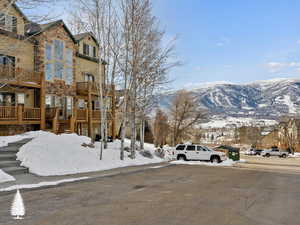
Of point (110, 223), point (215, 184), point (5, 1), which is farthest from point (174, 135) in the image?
point (110, 223)

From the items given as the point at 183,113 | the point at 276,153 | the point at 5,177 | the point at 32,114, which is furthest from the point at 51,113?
the point at 276,153

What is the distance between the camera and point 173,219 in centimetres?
673

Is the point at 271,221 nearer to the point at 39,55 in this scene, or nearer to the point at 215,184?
the point at 215,184

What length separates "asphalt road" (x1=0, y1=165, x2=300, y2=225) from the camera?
21.9ft

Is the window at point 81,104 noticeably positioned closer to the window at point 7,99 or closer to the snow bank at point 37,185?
the window at point 7,99

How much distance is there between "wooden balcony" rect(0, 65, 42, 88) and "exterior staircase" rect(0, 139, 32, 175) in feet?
17.5

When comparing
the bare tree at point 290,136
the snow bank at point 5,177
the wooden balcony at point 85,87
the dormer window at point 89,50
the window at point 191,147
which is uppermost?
the dormer window at point 89,50

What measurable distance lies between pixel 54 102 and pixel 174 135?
993 inches

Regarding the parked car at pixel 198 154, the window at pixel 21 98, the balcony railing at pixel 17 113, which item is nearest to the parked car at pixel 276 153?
the parked car at pixel 198 154

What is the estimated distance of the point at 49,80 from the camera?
2491 centimetres

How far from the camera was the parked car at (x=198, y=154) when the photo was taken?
24062 mm

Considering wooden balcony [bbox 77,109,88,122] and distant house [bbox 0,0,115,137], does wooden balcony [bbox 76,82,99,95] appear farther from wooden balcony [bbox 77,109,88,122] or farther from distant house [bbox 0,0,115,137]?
wooden balcony [bbox 77,109,88,122]

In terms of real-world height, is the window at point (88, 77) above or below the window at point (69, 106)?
above

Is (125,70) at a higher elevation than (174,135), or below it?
higher
